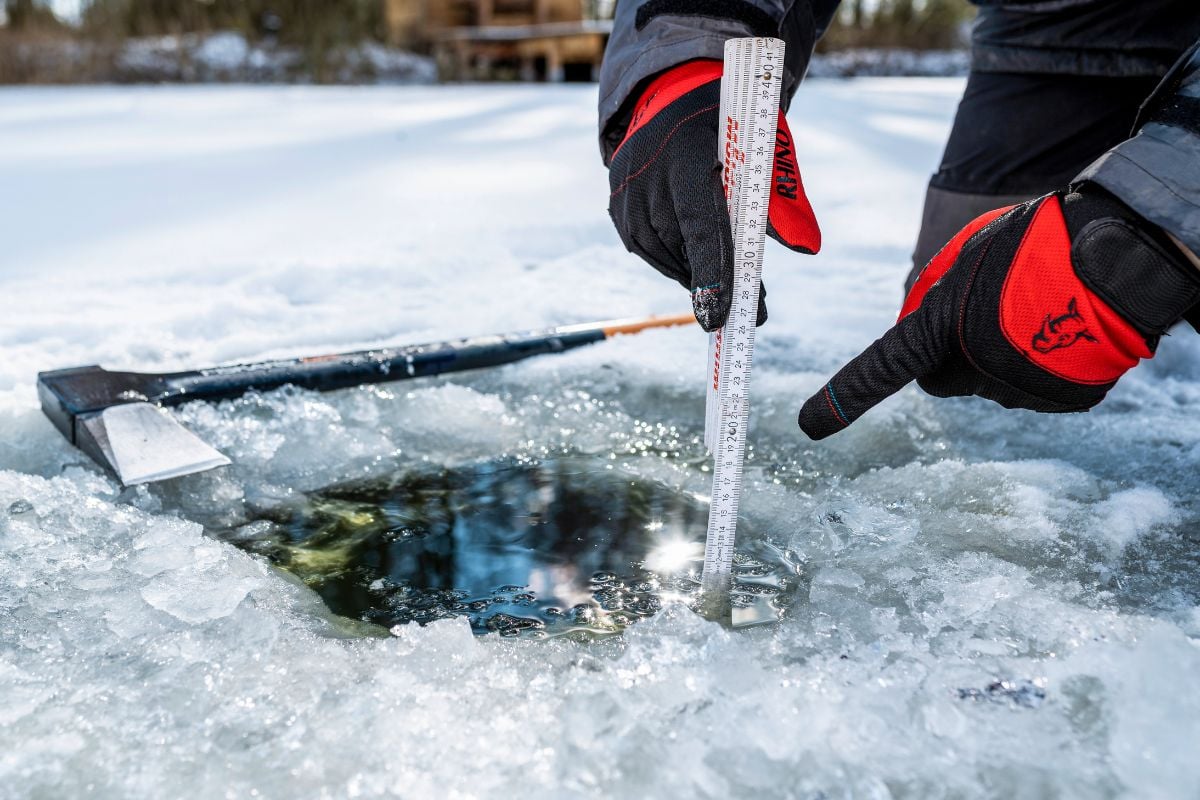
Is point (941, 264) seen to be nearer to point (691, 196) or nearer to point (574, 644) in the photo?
point (691, 196)

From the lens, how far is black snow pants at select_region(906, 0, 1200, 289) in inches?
72.4

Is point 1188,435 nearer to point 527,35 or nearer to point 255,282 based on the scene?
point 255,282

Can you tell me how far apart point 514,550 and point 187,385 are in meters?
0.80

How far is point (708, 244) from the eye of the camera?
3.72 feet

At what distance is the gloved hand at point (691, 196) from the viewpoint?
114 cm

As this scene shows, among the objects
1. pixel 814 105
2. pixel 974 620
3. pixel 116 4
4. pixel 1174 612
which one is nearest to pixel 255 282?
pixel 974 620

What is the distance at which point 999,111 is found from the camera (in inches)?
82.1

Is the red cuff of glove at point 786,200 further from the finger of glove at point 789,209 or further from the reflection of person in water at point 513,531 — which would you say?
the reflection of person in water at point 513,531

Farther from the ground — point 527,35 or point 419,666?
point 527,35

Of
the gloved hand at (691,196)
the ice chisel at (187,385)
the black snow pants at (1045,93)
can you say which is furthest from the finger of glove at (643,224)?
the black snow pants at (1045,93)

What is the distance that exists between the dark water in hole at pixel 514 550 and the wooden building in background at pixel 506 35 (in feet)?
38.3

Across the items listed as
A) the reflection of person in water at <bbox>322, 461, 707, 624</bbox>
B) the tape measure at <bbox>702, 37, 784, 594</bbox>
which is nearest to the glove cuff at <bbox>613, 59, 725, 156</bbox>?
the tape measure at <bbox>702, 37, 784, 594</bbox>

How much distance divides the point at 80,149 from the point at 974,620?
5.08 meters

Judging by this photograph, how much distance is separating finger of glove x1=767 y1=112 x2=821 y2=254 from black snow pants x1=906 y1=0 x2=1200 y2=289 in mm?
1027
